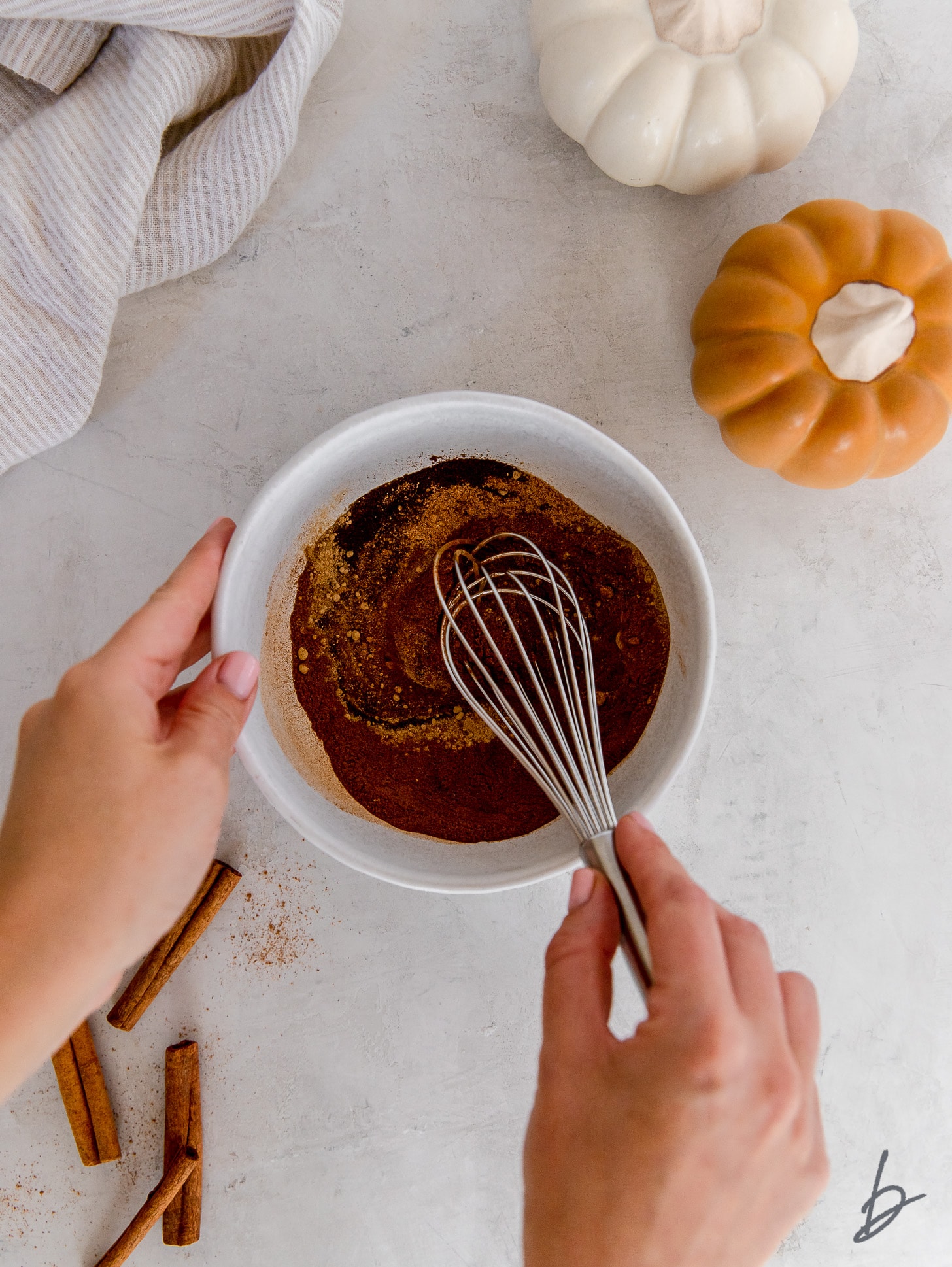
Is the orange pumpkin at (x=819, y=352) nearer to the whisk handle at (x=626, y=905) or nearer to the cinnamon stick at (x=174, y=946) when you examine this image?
the whisk handle at (x=626, y=905)

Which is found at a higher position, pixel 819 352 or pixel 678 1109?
pixel 819 352

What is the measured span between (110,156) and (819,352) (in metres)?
0.63

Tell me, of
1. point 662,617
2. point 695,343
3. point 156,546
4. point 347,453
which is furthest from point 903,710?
point 156,546

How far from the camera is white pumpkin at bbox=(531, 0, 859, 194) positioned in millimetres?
682

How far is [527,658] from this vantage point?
2.30 ft

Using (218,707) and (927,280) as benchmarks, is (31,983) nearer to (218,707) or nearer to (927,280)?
(218,707)

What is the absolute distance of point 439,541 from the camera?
76 centimetres

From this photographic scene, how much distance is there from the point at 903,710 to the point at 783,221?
1.54ft

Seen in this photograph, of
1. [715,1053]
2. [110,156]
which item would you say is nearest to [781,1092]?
[715,1053]

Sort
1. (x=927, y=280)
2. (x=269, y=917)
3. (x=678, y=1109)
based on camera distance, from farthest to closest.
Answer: (x=269, y=917) → (x=927, y=280) → (x=678, y=1109)

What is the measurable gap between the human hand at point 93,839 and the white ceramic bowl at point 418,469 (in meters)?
0.11

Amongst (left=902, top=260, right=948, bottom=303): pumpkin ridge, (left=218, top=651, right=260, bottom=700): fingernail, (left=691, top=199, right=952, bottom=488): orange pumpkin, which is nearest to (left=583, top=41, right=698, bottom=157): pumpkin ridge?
(left=691, top=199, right=952, bottom=488): orange pumpkin

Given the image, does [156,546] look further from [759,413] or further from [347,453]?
[759,413]

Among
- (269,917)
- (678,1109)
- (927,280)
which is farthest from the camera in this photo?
(269,917)
